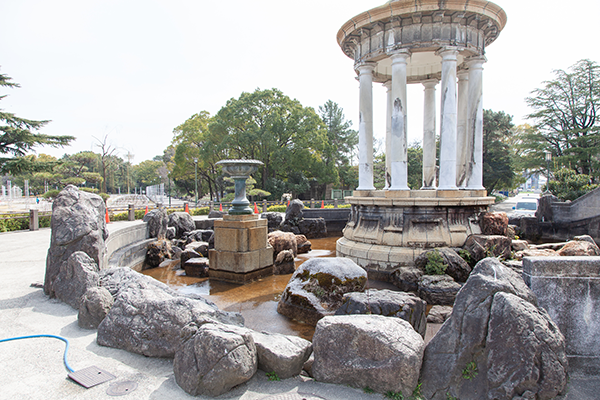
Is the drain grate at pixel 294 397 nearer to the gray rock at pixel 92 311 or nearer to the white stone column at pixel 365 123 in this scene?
the gray rock at pixel 92 311

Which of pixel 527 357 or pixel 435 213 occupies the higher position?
pixel 435 213

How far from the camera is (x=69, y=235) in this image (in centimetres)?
582

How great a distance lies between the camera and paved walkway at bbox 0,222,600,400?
10.5 ft

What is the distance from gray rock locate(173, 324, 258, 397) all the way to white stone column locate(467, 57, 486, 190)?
9648 mm

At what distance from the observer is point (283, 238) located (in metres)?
10.7

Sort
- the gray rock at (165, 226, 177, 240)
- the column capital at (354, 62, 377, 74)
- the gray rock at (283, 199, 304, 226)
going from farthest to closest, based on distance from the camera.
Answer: the gray rock at (283, 199, 304, 226), the gray rock at (165, 226, 177, 240), the column capital at (354, 62, 377, 74)

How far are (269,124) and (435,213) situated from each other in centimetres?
2783

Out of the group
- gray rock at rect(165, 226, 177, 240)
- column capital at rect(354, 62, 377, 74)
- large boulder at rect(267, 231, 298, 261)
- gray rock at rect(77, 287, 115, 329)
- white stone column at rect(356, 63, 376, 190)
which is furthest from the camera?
gray rock at rect(165, 226, 177, 240)

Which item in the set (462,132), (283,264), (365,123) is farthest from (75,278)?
(462,132)

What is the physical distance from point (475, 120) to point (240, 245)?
8.26 metres

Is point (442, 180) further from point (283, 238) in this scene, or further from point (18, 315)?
point (18, 315)

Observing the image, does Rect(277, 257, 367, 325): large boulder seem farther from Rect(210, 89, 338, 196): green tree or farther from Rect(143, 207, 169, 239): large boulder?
Rect(210, 89, 338, 196): green tree

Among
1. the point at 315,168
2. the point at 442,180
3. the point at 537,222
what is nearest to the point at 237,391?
the point at 442,180

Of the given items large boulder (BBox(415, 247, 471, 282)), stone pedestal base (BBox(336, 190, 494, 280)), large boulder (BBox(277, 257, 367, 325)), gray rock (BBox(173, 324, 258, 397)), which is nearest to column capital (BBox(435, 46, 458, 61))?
stone pedestal base (BBox(336, 190, 494, 280))
